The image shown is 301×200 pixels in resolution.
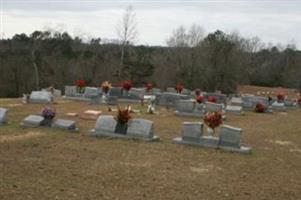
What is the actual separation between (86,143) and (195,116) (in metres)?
9.48

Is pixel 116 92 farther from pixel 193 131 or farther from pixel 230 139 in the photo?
pixel 230 139

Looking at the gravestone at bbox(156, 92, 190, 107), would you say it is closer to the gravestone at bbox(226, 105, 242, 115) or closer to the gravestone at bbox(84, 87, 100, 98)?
the gravestone at bbox(226, 105, 242, 115)

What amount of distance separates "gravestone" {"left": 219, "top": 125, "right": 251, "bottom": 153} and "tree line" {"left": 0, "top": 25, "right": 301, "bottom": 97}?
29769mm

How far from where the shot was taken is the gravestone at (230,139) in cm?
1366

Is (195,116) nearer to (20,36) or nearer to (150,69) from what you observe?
(150,69)

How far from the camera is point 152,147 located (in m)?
13.5

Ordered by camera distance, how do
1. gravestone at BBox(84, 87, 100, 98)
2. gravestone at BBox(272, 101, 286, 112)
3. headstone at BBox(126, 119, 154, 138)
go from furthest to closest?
gravestone at BBox(272, 101, 286, 112), gravestone at BBox(84, 87, 100, 98), headstone at BBox(126, 119, 154, 138)

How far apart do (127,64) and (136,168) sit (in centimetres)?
4223

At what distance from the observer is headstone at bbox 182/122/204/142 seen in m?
14.1

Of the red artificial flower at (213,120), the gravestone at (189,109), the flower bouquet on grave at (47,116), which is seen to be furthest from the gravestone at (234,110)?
the flower bouquet on grave at (47,116)

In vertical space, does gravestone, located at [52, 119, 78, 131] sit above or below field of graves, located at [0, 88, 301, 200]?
above

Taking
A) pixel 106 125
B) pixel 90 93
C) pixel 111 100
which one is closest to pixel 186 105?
pixel 111 100

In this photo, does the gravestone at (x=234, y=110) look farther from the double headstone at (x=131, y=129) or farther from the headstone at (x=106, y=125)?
the headstone at (x=106, y=125)

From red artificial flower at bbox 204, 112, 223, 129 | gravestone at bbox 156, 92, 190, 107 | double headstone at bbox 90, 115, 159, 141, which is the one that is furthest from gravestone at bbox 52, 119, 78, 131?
gravestone at bbox 156, 92, 190, 107
